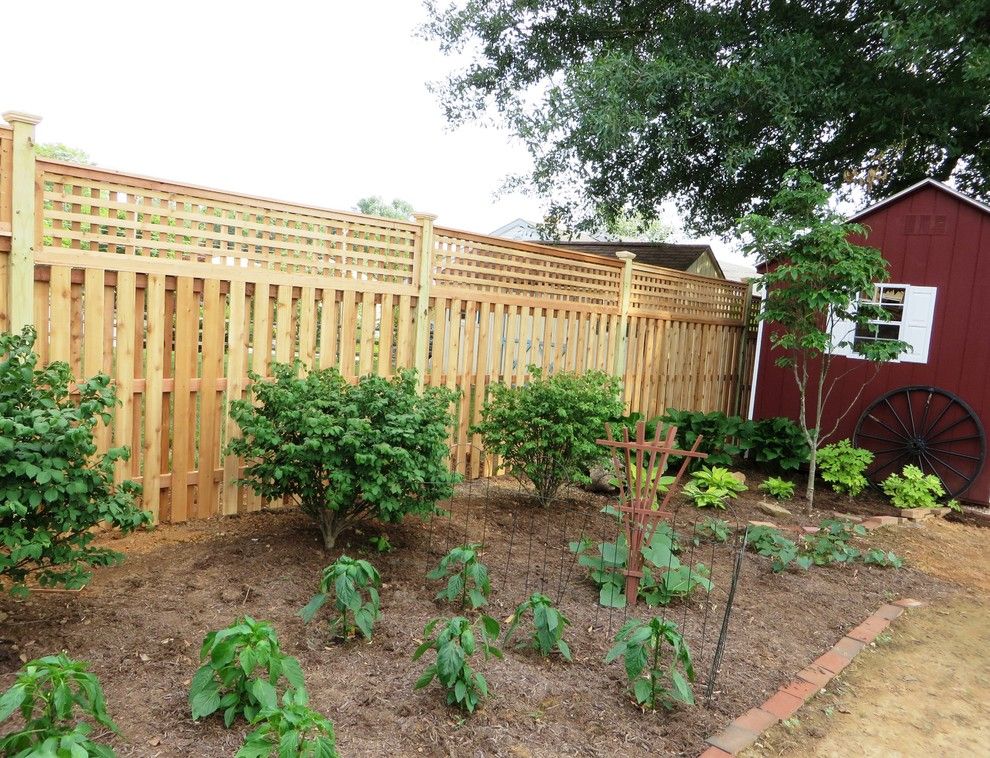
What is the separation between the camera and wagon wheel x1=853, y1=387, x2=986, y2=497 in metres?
7.33

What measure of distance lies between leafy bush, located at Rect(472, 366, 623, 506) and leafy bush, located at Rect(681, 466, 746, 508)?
126cm

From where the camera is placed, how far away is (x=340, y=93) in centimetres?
3600

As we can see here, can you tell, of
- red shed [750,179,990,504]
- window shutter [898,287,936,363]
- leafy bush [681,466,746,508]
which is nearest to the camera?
leafy bush [681,466,746,508]

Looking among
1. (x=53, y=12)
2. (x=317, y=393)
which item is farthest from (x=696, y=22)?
(x=53, y=12)

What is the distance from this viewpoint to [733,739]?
274 cm

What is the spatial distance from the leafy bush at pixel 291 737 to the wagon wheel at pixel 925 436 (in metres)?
7.29

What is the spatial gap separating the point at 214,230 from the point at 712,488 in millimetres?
4503

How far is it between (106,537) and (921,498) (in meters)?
6.94

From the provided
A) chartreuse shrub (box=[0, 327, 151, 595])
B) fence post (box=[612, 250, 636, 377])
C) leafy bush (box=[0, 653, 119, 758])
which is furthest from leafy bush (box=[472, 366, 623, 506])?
leafy bush (box=[0, 653, 119, 758])

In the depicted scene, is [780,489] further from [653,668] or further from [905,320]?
[653,668]

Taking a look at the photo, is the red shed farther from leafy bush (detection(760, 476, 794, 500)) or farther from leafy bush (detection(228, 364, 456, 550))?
leafy bush (detection(228, 364, 456, 550))

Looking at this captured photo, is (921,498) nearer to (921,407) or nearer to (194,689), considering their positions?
(921,407)

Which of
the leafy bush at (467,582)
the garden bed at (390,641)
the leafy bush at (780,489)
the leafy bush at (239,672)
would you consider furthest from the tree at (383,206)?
the leafy bush at (239,672)

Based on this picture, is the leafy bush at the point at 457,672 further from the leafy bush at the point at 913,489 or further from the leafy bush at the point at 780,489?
the leafy bush at the point at 913,489
